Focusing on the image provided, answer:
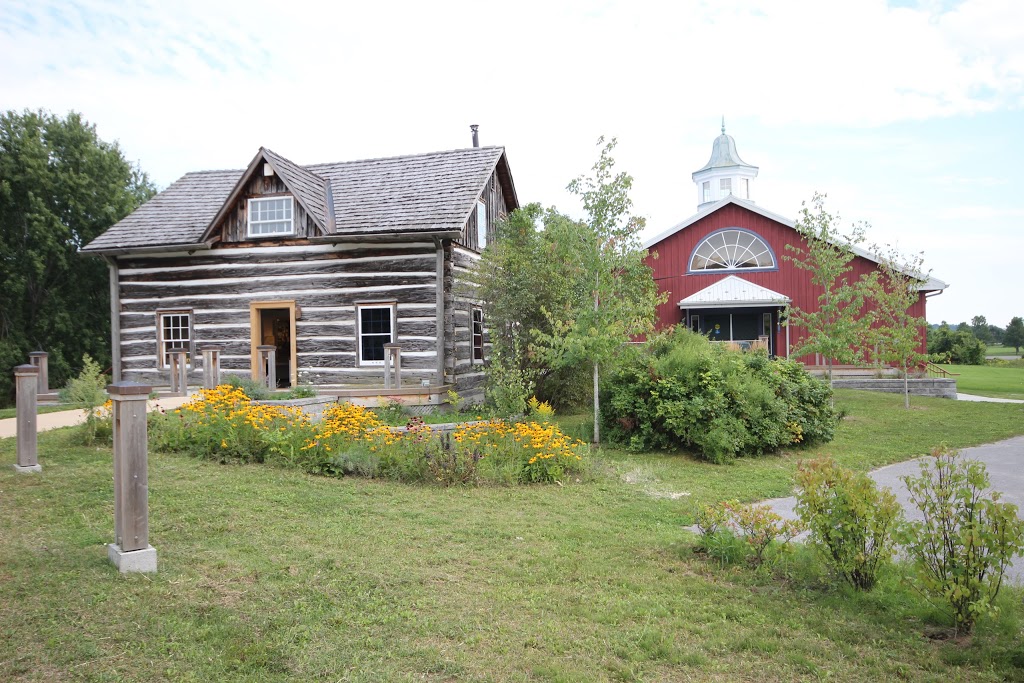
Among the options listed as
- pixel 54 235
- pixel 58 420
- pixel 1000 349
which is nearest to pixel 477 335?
pixel 58 420

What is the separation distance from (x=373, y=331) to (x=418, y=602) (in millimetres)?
12338

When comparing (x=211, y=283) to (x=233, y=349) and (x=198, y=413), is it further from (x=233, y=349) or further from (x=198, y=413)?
(x=198, y=413)

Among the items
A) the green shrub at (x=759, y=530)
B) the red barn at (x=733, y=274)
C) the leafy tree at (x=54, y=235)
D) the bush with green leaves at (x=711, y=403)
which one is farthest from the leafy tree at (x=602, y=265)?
the leafy tree at (x=54, y=235)

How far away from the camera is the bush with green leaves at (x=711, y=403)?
1143 cm

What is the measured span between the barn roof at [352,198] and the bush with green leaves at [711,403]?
5.73 m

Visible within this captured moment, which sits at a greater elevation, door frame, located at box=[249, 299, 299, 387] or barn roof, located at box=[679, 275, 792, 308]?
barn roof, located at box=[679, 275, 792, 308]

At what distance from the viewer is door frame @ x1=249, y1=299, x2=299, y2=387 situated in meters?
17.1

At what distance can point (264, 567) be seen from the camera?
541cm

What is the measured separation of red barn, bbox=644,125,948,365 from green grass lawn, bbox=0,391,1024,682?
20497 millimetres

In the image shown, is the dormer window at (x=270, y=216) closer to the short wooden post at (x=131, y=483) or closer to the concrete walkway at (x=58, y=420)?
the concrete walkway at (x=58, y=420)

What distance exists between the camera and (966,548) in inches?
174

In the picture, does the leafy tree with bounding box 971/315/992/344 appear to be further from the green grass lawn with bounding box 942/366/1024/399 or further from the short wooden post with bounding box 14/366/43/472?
the short wooden post with bounding box 14/366/43/472

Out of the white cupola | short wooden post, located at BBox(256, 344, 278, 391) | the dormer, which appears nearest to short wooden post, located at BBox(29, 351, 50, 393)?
the dormer

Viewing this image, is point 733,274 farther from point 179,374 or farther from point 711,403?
point 179,374
